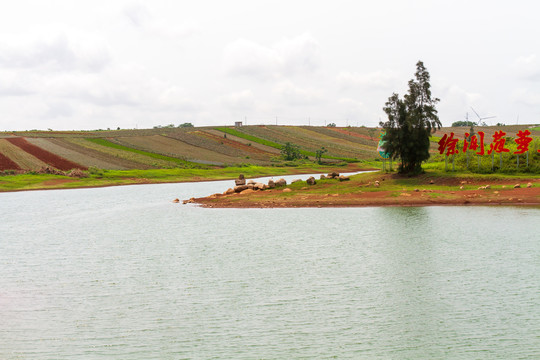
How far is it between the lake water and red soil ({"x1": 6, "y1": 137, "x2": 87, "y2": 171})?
→ 6396 cm

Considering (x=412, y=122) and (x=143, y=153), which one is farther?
(x=143, y=153)

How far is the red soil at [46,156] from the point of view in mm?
101294

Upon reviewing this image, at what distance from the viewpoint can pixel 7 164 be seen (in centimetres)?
9644

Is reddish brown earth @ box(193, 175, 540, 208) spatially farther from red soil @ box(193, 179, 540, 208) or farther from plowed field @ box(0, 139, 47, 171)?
plowed field @ box(0, 139, 47, 171)

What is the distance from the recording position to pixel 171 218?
47188 mm

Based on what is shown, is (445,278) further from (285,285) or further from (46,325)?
(46,325)

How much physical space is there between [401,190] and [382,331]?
4185cm

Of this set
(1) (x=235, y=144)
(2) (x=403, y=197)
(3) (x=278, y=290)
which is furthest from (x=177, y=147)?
(3) (x=278, y=290)

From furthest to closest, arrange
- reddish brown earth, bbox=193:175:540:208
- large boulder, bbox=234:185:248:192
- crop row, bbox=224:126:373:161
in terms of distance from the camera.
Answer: crop row, bbox=224:126:373:161 → large boulder, bbox=234:185:248:192 → reddish brown earth, bbox=193:175:540:208

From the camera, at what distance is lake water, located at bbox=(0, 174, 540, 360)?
52.4 feet

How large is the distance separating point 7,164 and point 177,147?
168 feet

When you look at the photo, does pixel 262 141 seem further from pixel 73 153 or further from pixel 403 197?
pixel 403 197

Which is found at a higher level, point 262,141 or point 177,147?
point 262,141

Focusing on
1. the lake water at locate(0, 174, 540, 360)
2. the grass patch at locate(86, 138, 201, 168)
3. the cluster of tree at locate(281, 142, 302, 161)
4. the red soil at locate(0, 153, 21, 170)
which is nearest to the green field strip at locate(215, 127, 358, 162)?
the cluster of tree at locate(281, 142, 302, 161)
